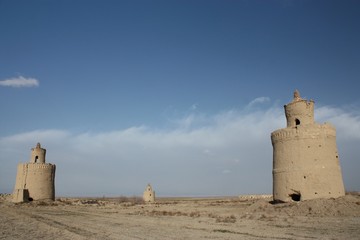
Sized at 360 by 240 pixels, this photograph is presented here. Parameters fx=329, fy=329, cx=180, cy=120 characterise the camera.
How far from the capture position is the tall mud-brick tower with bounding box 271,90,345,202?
75.0 feet

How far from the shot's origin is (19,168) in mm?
41469

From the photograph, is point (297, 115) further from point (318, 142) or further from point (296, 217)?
point (296, 217)

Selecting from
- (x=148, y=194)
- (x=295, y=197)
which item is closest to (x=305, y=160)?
(x=295, y=197)

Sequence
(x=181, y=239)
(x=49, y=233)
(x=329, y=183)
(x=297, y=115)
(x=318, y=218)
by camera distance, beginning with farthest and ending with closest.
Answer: (x=297, y=115) < (x=329, y=183) < (x=318, y=218) < (x=49, y=233) < (x=181, y=239)

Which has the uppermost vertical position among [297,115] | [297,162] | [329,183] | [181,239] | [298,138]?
[297,115]

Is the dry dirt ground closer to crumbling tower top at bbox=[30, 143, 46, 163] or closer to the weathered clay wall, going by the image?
the weathered clay wall

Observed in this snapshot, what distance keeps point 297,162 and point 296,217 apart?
15.6ft

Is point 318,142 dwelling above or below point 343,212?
above

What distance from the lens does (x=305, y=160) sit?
76.9ft

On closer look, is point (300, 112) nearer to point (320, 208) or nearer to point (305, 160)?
point (305, 160)

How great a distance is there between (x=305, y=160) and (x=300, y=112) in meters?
3.84

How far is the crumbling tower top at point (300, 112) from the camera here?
25.0 meters

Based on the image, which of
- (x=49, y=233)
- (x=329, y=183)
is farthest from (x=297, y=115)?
(x=49, y=233)

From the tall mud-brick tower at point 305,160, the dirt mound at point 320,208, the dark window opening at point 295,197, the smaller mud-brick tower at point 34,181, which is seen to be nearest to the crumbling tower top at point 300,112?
the tall mud-brick tower at point 305,160
